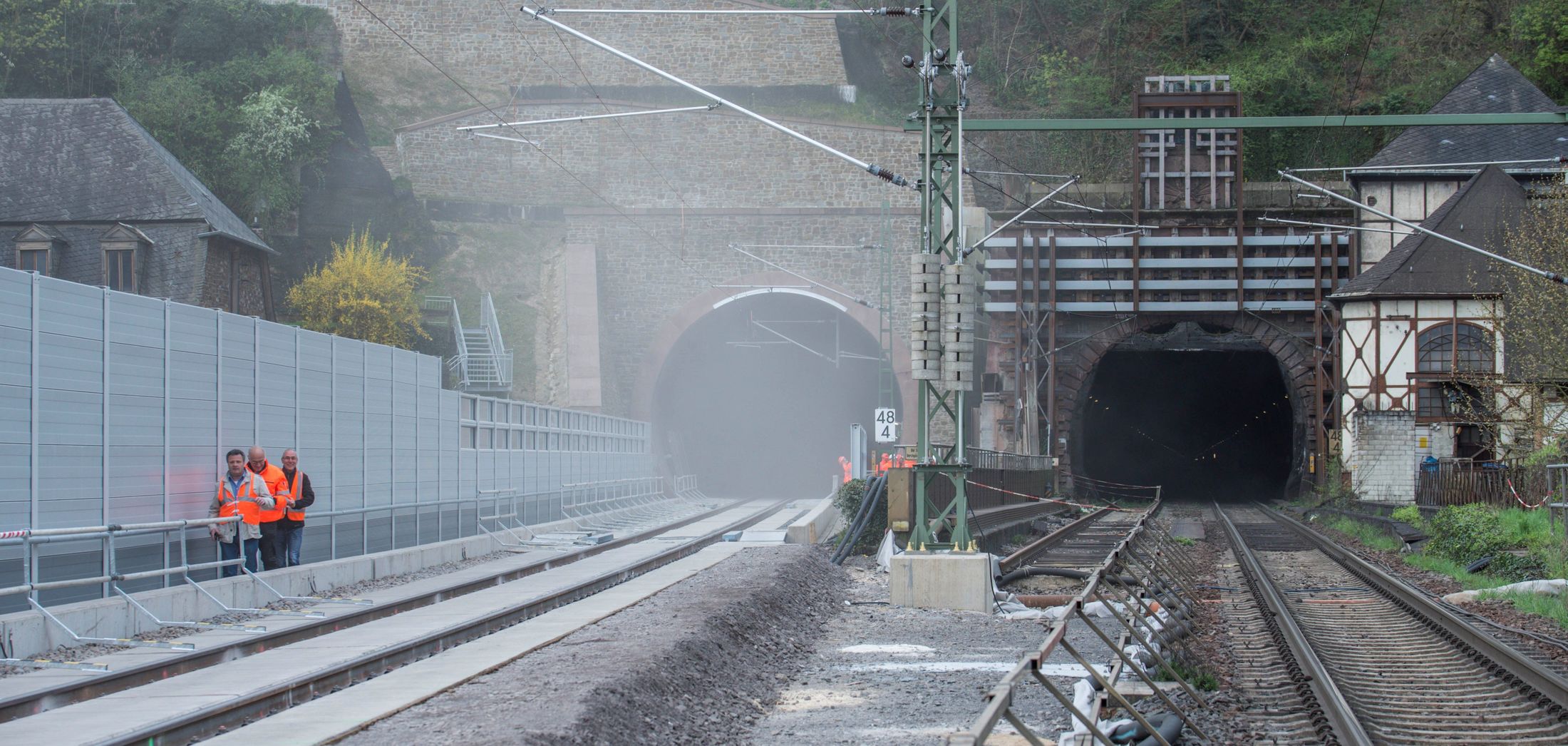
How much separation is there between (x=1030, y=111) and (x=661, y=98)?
55.2ft

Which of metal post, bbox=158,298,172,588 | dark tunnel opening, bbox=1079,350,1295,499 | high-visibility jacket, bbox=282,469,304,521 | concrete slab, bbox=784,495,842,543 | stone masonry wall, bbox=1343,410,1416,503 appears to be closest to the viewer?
metal post, bbox=158,298,172,588

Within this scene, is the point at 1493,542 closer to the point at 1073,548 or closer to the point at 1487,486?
the point at 1073,548

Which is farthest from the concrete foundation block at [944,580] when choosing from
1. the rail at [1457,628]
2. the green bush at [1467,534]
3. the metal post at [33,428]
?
the green bush at [1467,534]

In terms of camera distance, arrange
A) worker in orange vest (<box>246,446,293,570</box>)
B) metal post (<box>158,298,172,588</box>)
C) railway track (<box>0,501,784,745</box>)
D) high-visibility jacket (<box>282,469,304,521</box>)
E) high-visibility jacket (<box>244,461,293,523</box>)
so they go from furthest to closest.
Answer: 1. high-visibility jacket (<box>282,469,304,521</box>)
2. high-visibility jacket (<box>244,461,293,523</box>)
3. worker in orange vest (<box>246,446,293,570</box>)
4. metal post (<box>158,298,172,588</box>)
5. railway track (<box>0,501,784,745</box>)

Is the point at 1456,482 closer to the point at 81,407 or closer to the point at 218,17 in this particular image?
the point at 81,407

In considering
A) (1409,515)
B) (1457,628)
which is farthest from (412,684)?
(1409,515)

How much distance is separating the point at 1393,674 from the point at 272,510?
12.1 m

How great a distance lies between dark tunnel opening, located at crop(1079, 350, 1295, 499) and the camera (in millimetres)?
57938

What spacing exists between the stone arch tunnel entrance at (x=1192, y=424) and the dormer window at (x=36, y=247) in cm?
3400

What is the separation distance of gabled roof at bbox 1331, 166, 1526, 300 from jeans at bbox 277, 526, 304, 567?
3164 cm

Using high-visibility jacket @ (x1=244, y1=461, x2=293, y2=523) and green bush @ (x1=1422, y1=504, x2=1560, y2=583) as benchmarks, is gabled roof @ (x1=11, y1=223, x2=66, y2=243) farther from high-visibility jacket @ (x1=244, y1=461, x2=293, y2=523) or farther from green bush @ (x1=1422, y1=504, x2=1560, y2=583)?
green bush @ (x1=1422, y1=504, x2=1560, y2=583)

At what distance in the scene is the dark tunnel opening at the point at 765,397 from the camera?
182ft

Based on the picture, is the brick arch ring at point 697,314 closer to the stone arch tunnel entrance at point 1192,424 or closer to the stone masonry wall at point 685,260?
the stone masonry wall at point 685,260

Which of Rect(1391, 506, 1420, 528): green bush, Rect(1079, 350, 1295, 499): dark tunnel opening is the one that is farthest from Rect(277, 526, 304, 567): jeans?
Rect(1079, 350, 1295, 499): dark tunnel opening
